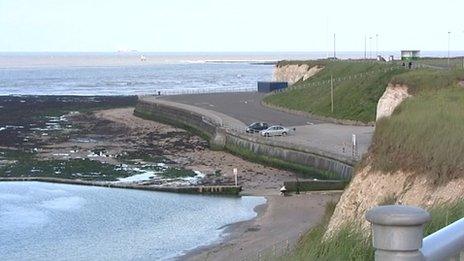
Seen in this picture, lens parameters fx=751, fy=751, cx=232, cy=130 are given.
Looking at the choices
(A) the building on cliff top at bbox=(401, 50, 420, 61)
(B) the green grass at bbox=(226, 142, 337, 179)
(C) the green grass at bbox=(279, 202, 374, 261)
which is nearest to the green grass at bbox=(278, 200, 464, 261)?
(C) the green grass at bbox=(279, 202, 374, 261)

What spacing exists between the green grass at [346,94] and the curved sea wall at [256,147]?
9.95 m

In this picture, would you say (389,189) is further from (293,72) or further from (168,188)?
(293,72)

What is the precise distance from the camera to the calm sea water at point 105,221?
92.3ft

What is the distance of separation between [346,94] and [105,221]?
1527 inches

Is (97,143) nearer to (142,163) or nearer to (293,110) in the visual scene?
(142,163)

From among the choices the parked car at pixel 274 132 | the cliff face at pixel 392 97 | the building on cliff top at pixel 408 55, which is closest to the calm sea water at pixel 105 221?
the cliff face at pixel 392 97

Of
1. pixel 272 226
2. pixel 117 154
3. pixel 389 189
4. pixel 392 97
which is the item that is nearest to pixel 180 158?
pixel 117 154

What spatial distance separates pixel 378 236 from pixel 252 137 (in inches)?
1980

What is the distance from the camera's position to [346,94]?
67.9m

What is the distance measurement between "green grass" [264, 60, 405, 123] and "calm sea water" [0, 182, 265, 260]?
2667 centimetres

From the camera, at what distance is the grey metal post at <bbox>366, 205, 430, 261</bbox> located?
2.94 meters

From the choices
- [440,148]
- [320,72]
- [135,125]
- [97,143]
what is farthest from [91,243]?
[320,72]

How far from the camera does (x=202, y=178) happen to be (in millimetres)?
43625

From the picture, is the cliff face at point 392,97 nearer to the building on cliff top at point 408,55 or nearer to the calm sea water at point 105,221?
the calm sea water at point 105,221
